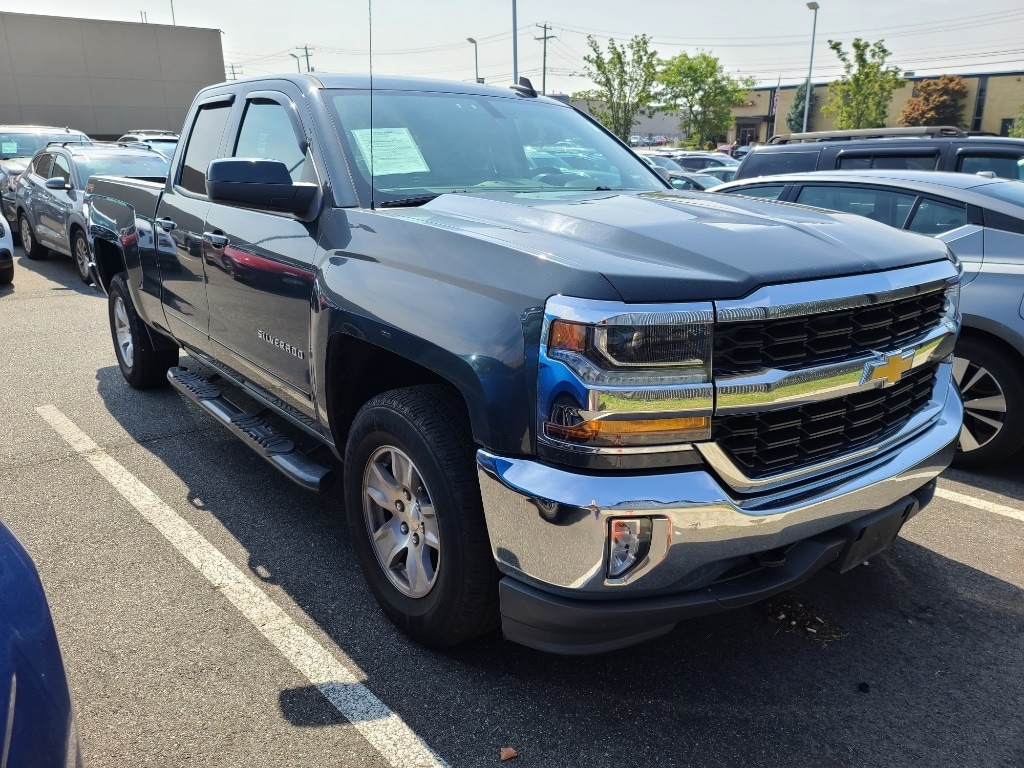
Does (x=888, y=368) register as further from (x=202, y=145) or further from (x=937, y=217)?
(x=202, y=145)

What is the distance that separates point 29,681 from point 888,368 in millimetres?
2331

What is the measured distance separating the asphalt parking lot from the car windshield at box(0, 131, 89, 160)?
13.9m

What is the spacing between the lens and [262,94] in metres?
3.75

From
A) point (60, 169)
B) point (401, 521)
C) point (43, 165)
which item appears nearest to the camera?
point (401, 521)

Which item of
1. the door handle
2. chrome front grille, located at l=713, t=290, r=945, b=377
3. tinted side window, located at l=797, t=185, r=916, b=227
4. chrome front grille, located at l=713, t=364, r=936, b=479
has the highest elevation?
tinted side window, located at l=797, t=185, r=916, b=227

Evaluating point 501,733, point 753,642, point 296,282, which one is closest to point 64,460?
point 296,282

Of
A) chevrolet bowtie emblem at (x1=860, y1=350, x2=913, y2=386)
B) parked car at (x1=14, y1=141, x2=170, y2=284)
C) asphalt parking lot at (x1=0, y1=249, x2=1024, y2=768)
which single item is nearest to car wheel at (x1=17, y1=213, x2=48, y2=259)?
parked car at (x1=14, y1=141, x2=170, y2=284)

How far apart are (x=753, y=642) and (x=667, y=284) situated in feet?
5.07

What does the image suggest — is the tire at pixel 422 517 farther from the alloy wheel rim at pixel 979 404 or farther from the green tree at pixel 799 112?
the green tree at pixel 799 112

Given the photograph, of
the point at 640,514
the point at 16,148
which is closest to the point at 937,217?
the point at 640,514

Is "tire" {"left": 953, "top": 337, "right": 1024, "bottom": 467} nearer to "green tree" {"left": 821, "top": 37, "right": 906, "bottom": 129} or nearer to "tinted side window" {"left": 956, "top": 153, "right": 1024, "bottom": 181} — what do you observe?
"tinted side window" {"left": 956, "top": 153, "right": 1024, "bottom": 181}

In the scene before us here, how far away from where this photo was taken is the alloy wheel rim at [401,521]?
2.69 meters

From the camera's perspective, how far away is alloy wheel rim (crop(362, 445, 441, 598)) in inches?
106

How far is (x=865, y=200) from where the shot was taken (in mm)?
5191
